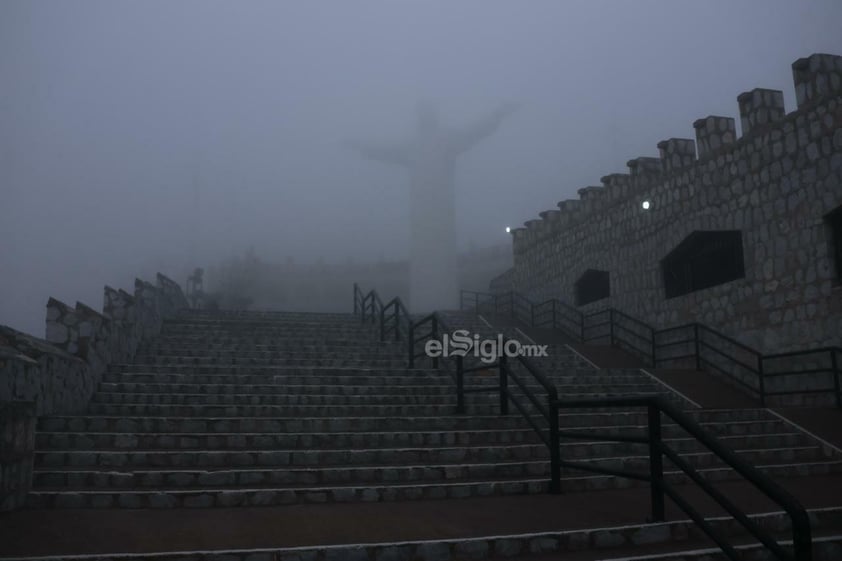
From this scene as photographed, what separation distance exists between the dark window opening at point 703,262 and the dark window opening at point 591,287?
2.65 m

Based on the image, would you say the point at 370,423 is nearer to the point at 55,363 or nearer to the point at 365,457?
the point at 365,457

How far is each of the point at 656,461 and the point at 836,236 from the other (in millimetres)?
6426

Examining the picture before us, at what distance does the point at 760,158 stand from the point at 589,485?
7100mm

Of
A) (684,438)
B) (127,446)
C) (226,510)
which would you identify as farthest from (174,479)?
(684,438)

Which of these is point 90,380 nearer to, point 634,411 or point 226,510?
point 226,510

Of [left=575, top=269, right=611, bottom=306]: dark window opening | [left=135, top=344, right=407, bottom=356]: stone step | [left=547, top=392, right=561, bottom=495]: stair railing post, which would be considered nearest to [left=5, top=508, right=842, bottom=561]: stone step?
[left=547, top=392, right=561, bottom=495]: stair railing post

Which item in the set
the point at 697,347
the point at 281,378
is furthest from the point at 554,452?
the point at 697,347

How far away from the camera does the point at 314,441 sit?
6816 millimetres

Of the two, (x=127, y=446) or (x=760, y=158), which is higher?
(x=760, y=158)

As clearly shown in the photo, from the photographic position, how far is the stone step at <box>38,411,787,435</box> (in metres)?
6.76

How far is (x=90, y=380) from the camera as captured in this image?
7.85m

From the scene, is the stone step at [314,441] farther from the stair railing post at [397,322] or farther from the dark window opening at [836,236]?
the stair railing post at [397,322]

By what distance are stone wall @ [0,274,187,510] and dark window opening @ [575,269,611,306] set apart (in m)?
9.59

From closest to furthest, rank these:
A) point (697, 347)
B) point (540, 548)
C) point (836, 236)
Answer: point (540, 548)
point (836, 236)
point (697, 347)
